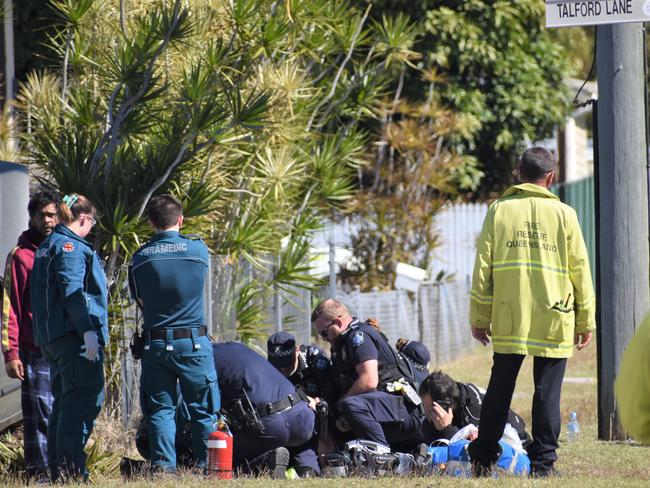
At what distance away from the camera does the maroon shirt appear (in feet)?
21.2

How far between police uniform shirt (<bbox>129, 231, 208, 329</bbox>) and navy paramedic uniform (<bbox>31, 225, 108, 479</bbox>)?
30 centimetres

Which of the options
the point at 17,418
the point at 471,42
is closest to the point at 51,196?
→ the point at 17,418

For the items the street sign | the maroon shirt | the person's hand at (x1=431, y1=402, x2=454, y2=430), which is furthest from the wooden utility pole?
the maroon shirt

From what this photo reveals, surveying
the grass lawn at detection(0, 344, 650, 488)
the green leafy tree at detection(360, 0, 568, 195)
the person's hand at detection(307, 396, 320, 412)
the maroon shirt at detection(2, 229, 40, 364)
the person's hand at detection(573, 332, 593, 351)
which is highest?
the green leafy tree at detection(360, 0, 568, 195)

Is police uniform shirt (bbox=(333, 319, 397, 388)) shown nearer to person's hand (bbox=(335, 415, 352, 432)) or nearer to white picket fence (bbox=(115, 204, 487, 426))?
person's hand (bbox=(335, 415, 352, 432))

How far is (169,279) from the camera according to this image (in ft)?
20.9

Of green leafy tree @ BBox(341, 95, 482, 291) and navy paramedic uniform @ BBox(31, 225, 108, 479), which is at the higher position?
green leafy tree @ BBox(341, 95, 482, 291)

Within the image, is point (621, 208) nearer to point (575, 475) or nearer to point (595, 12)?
point (595, 12)

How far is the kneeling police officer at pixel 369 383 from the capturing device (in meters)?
7.02

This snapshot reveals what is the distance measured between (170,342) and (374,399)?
149cm

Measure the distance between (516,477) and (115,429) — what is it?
3390mm

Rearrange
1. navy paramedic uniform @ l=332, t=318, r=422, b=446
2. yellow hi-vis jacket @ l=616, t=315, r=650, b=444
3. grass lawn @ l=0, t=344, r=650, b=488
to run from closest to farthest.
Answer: yellow hi-vis jacket @ l=616, t=315, r=650, b=444 < grass lawn @ l=0, t=344, r=650, b=488 < navy paramedic uniform @ l=332, t=318, r=422, b=446

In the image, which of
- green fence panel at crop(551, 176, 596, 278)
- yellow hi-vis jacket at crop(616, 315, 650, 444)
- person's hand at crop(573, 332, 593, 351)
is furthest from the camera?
green fence panel at crop(551, 176, 596, 278)

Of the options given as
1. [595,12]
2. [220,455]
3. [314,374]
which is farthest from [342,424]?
[595,12]
